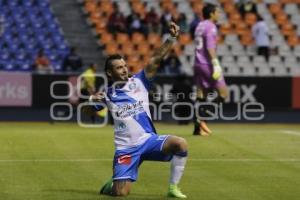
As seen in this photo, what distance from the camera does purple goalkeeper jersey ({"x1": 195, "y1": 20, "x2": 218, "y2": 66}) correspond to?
58.2ft

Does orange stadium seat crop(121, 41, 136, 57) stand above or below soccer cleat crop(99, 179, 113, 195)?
above

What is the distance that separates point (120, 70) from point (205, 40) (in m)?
7.93

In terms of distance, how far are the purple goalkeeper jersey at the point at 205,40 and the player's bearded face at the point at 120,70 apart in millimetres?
7775

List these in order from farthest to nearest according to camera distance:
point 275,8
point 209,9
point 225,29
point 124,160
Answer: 1. point 275,8
2. point 225,29
3. point 209,9
4. point 124,160

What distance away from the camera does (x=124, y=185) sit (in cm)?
1012

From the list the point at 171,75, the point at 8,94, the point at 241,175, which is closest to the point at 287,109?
the point at 171,75

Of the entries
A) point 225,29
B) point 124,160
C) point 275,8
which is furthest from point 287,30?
point 124,160

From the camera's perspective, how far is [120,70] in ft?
33.1

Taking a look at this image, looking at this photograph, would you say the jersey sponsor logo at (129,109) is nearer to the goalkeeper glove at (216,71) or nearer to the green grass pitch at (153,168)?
the green grass pitch at (153,168)

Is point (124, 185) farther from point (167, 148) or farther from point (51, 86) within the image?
point (51, 86)

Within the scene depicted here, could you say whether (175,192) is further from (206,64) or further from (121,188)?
(206,64)

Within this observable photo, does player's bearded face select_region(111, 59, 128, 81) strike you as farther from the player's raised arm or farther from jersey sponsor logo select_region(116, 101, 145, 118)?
jersey sponsor logo select_region(116, 101, 145, 118)

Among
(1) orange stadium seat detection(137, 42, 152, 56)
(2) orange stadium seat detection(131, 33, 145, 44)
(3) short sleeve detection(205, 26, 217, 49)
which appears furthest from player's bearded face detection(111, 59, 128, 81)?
(2) orange stadium seat detection(131, 33, 145, 44)

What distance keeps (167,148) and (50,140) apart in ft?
23.7
